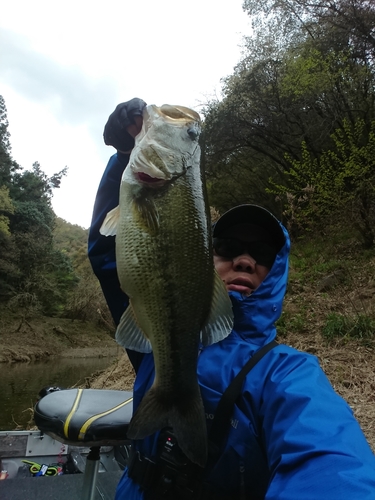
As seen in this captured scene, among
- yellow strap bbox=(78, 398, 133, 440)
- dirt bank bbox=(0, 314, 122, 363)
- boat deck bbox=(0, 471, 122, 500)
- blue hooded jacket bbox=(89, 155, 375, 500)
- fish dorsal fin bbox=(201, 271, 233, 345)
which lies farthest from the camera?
dirt bank bbox=(0, 314, 122, 363)

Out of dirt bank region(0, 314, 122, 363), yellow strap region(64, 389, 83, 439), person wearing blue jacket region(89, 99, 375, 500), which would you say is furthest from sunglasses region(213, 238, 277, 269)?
dirt bank region(0, 314, 122, 363)

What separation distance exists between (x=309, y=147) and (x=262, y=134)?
2.25 meters

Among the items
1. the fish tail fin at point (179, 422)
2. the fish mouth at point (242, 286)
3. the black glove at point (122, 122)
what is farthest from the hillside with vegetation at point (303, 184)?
the fish tail fin at point (179, 422)

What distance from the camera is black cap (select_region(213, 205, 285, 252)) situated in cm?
207

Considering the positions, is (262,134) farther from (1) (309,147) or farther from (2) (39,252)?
(2) (39,252)

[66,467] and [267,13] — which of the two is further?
[267,13]

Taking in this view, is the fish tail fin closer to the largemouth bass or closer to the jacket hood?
the largemouth bass

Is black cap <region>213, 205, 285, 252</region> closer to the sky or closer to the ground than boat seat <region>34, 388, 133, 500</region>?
closer to the sky

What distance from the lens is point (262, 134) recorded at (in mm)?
17406

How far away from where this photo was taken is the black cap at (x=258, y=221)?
81.4 inches

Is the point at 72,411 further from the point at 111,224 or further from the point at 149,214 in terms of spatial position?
the point at 149,214

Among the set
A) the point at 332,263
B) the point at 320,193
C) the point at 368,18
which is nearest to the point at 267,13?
the point at 368,18

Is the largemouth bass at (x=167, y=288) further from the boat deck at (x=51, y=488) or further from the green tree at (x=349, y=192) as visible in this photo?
the green tree at (x=349, y=192)

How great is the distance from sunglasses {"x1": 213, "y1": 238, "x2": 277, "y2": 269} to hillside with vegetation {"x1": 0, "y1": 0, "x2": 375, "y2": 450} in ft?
1.87
